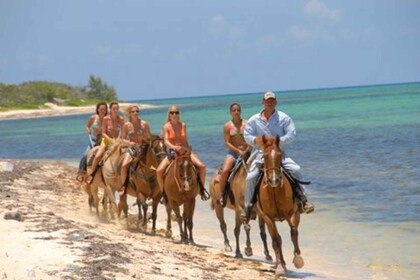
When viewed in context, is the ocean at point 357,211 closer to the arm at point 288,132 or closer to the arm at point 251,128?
the arm at point 288,132

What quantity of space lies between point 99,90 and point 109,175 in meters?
126

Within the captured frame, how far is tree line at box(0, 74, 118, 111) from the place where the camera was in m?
118

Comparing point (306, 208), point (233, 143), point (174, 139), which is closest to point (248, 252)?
point (233, 143)

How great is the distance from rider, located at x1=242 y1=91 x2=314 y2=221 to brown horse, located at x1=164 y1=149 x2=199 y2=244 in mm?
2265

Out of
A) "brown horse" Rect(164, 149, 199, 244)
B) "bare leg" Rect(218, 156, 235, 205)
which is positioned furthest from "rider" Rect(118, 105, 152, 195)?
"bare leg" Rect(218, 156, 235, 205)

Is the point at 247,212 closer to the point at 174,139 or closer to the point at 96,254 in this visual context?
the point at 96,254

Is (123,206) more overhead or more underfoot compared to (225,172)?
more underfoot

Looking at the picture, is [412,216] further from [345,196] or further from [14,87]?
[14,87]

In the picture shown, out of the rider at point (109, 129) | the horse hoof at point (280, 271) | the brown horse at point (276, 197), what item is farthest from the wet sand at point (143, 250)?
the rider at point (109, 129)

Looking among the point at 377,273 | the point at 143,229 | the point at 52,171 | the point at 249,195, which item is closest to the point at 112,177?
the point at 143,229

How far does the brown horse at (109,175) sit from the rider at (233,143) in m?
3.20

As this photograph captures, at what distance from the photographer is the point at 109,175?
15.8 meters

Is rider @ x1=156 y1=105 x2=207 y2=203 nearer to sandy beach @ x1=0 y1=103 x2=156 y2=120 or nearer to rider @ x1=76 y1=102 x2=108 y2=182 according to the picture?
rider @ x1=76 y1=102 x2=108 y2=182

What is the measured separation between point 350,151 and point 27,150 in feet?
64.4
